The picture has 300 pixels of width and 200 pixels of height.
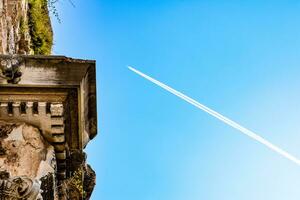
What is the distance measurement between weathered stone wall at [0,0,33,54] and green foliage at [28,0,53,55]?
39 centimetres

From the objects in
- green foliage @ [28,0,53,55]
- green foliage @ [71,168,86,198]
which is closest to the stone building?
green foliage @ [71,168,86,198]

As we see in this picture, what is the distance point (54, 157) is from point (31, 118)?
0.56 metres

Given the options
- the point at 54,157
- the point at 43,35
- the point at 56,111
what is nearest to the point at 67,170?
the point at 54,157

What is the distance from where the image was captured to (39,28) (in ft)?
45.2

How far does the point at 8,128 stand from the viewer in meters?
7.46

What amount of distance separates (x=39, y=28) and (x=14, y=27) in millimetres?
1707

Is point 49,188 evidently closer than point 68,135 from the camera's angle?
Yes

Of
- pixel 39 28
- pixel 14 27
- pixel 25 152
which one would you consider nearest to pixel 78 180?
pixel 25 152

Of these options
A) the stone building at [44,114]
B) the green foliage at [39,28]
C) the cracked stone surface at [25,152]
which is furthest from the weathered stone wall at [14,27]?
the cracked stone surface at [25,152]

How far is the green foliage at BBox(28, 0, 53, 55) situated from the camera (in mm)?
13523

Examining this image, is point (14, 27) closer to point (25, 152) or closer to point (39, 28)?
point (39, 28)

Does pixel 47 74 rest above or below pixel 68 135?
above

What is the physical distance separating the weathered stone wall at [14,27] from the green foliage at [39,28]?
1.29 feet

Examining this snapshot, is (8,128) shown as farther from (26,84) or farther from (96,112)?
(96,112)
